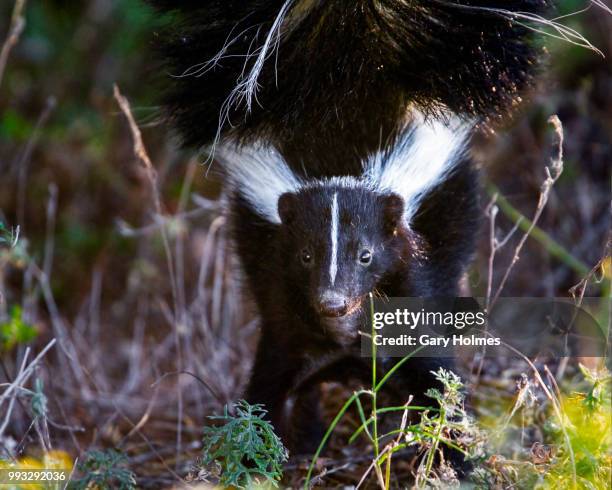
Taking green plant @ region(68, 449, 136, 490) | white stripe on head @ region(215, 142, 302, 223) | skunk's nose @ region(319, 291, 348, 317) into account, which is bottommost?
green plant @ region(68, 449, 136, 490)

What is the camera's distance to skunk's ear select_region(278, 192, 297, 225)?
14.4 ft

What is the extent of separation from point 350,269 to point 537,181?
389 cm

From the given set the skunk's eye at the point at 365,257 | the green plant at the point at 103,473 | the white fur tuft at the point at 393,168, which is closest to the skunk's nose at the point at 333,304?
the skunk's eye at the point at 365,257

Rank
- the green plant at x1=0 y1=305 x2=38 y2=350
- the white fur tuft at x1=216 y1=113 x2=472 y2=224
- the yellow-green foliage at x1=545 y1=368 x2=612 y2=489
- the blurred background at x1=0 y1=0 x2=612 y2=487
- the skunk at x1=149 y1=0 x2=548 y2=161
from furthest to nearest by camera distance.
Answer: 1. the blurred background at x1=0 y1=0 x2=612 y2=487
2. the green plant at x1=0 y1=305 x2=38 y2=350
3. the white fur tuft at x1=216 y1=113 x2=472 y2=224
4. the skunk at x1=149 y1=0 x2=548 y2=161
5. the yellow-green foliage at x1=545 y1=368 x2=612 y2=489

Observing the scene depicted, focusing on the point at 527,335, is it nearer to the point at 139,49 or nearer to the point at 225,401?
the point at 225,401

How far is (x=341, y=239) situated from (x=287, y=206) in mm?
373

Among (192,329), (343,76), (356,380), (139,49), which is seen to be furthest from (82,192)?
(343,76)

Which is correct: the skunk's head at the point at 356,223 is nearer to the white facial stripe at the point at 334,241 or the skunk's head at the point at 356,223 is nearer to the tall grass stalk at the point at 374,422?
the white facial stripe at the point at 334,241

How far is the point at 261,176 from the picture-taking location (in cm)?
477

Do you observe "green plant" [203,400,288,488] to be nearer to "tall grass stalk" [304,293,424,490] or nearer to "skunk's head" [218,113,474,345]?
"tall grass stalk" [304,293,424,490]

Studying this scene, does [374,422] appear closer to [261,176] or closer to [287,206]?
[287,206]

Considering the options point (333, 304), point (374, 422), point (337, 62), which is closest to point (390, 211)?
point (333, 304)

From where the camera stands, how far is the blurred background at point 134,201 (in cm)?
665

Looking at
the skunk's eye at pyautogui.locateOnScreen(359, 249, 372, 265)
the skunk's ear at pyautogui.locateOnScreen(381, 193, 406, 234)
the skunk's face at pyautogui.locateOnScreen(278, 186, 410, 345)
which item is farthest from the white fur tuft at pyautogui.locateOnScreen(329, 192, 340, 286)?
the skunk's ear at pyautogui.locateOnScreen(381, 193, 406, 234)
